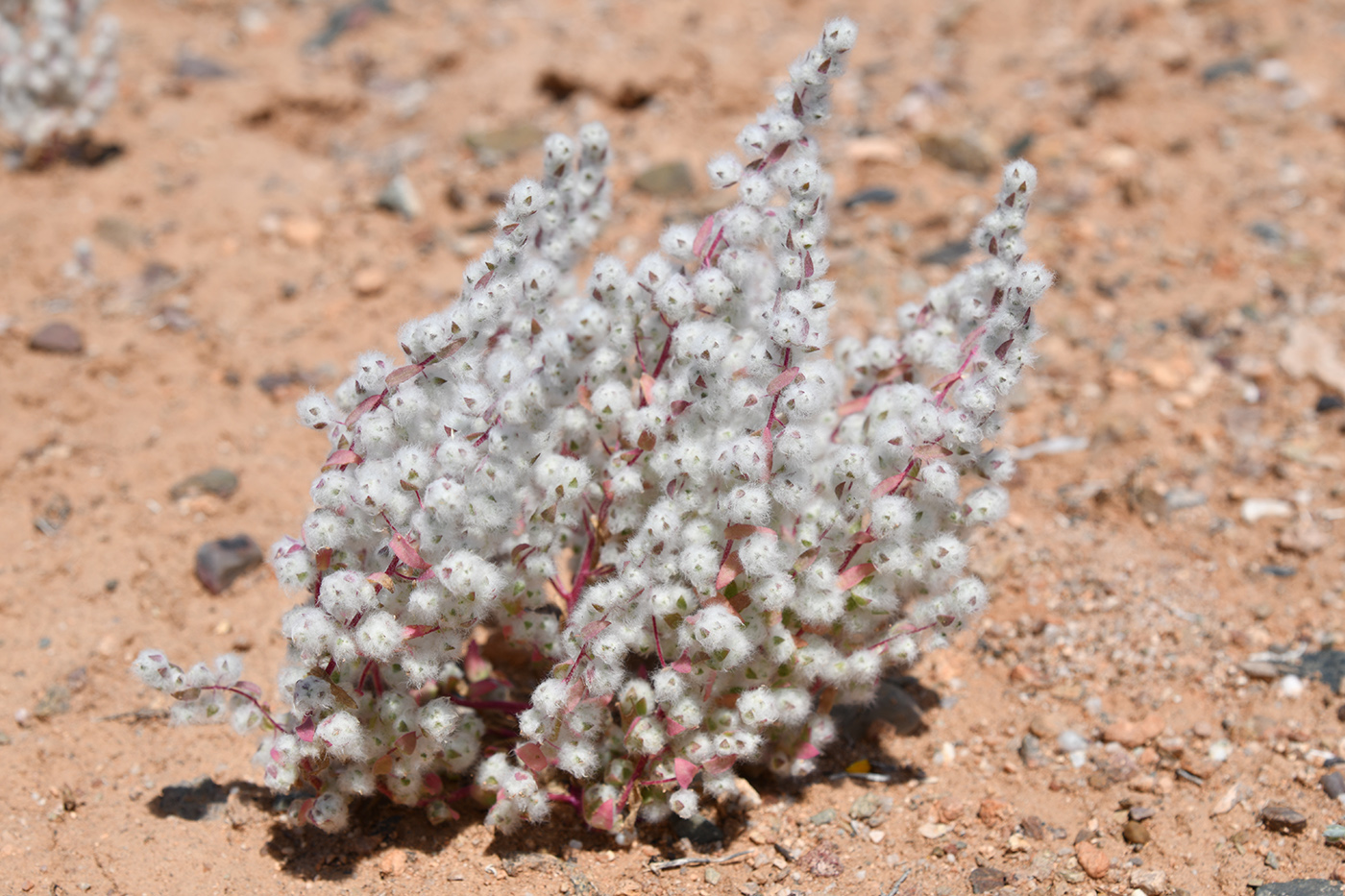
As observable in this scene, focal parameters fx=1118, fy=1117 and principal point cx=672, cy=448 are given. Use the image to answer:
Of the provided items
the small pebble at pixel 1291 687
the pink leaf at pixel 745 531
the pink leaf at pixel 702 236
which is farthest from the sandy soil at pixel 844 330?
the pink leaf at pixel 702 236

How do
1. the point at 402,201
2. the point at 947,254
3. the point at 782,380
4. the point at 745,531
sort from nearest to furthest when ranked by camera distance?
the point at 782,380
the point at 745,531
the point at 947,254
the point at 402,201

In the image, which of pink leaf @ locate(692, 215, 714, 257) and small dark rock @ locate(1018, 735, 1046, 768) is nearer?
pink leaf @ locate(692, 215, 714, 257)

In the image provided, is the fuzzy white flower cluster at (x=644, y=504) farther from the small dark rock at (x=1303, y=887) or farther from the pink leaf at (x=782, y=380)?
the small dark rock at (x=1303, y=887)

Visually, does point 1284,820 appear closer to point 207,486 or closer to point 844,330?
point 844,330

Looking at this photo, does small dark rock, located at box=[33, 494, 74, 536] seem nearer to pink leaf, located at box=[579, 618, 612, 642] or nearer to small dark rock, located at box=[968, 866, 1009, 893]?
pink leaf, located at box=[579, 618, 612, 642]

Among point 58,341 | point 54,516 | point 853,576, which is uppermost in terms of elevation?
point 58,341

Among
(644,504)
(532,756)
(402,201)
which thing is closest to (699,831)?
(532,756)

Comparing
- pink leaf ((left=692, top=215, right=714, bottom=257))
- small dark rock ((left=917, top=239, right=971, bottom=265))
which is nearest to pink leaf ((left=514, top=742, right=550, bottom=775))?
pink leaf ((left=692, top=215, right=714, bottom=257))
